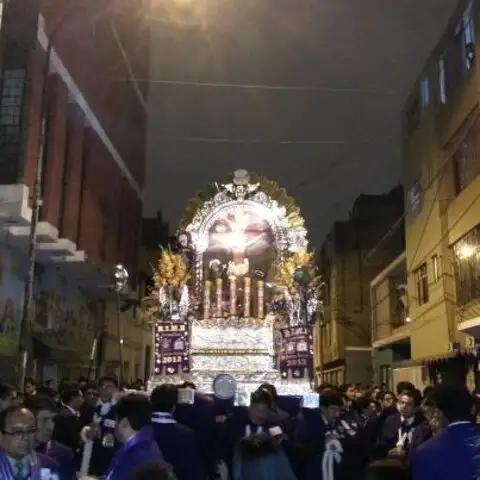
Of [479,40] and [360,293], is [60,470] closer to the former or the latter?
[479,40]

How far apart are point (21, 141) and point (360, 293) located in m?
26.9

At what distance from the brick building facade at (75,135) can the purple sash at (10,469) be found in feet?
37.3

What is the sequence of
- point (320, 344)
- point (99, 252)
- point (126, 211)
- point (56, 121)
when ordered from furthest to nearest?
point (320, 344)
point (126, 211)
point (99, 252)
point (56, 121)

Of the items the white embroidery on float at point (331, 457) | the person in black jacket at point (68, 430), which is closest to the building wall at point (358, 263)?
the person in black jacket at point (68, 430)

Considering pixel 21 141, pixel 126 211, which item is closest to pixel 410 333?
pixel 126 211

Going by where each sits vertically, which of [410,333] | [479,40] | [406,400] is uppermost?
[479,40]

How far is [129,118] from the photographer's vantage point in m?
35.6

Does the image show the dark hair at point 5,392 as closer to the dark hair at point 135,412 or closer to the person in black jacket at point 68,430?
the person in black jacket at point 68,430

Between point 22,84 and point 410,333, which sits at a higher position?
point 22,84

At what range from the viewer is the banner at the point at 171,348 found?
16562 millimetres

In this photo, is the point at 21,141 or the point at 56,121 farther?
the point at 56,121

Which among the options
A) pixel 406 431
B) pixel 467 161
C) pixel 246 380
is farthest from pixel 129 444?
pixel 467 161

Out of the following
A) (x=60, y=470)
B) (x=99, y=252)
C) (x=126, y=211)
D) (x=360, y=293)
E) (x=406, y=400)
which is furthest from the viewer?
A: (x=360, y=293)

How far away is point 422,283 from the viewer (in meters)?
26.6
